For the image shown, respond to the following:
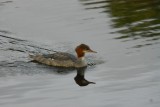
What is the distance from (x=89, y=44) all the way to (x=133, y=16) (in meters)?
6.25

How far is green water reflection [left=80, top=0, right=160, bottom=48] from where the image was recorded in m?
28.4

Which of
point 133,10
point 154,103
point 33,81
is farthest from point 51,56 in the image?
point 133,10

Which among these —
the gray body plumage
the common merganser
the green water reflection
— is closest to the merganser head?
the common merganser

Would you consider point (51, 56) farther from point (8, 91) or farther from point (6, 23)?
point (6, 23)

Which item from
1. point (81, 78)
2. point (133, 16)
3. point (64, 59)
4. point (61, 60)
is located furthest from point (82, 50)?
point (133, 16)

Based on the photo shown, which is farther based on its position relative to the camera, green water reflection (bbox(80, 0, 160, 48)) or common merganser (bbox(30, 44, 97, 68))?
green water reflection (bbox(80, 0, 160, 48))

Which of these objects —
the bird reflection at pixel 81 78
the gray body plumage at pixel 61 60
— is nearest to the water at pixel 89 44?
the bird reflection at pixel 81 78

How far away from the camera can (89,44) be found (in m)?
27.3

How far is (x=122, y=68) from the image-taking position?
22.6 metres

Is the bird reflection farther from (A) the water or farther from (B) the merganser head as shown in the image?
(B) the merganser head

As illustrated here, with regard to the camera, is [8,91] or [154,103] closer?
[154,103]

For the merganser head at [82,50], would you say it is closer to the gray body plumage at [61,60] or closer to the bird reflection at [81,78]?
the gray body plumage at [61,60]

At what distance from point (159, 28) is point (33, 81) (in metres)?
8.53

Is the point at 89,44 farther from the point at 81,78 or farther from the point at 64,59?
the point at 81,78
